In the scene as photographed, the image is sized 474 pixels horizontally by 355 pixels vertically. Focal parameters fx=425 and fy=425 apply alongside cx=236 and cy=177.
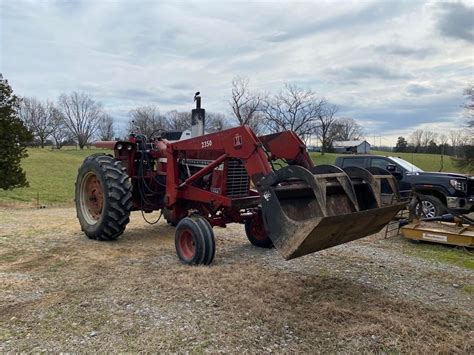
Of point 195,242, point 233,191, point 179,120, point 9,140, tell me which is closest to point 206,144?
point 233,191

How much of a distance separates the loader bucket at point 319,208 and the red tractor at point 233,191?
1 cm

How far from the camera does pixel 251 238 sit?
7.55 meters

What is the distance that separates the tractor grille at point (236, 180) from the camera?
21.8 feet

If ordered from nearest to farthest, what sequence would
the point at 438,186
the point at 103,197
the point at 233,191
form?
the point at 233,191, the point at 103,197, the point at 438,186

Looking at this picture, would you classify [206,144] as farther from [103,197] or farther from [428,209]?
[428,209]

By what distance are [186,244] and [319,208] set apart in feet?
7.96

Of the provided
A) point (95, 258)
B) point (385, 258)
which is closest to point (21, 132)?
point (95, 258)

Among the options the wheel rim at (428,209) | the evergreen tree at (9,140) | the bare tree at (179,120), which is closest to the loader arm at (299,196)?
the wheel rim at (428,209)

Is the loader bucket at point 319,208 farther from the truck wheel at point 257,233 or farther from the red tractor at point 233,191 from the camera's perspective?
the truck wheel at point 257,233

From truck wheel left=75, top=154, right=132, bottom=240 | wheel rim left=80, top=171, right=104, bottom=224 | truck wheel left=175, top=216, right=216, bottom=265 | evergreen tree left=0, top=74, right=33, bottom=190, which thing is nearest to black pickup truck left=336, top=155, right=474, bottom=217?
truck wheel left=175, top=216, right=216, bottom=265

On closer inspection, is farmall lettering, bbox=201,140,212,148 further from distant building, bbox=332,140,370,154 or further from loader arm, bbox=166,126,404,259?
distant building, bbox=332,140,370,154

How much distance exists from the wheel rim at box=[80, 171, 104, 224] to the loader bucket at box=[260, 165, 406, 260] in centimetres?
433

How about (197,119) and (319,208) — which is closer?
(319,208)

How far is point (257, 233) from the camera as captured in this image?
293 inches
